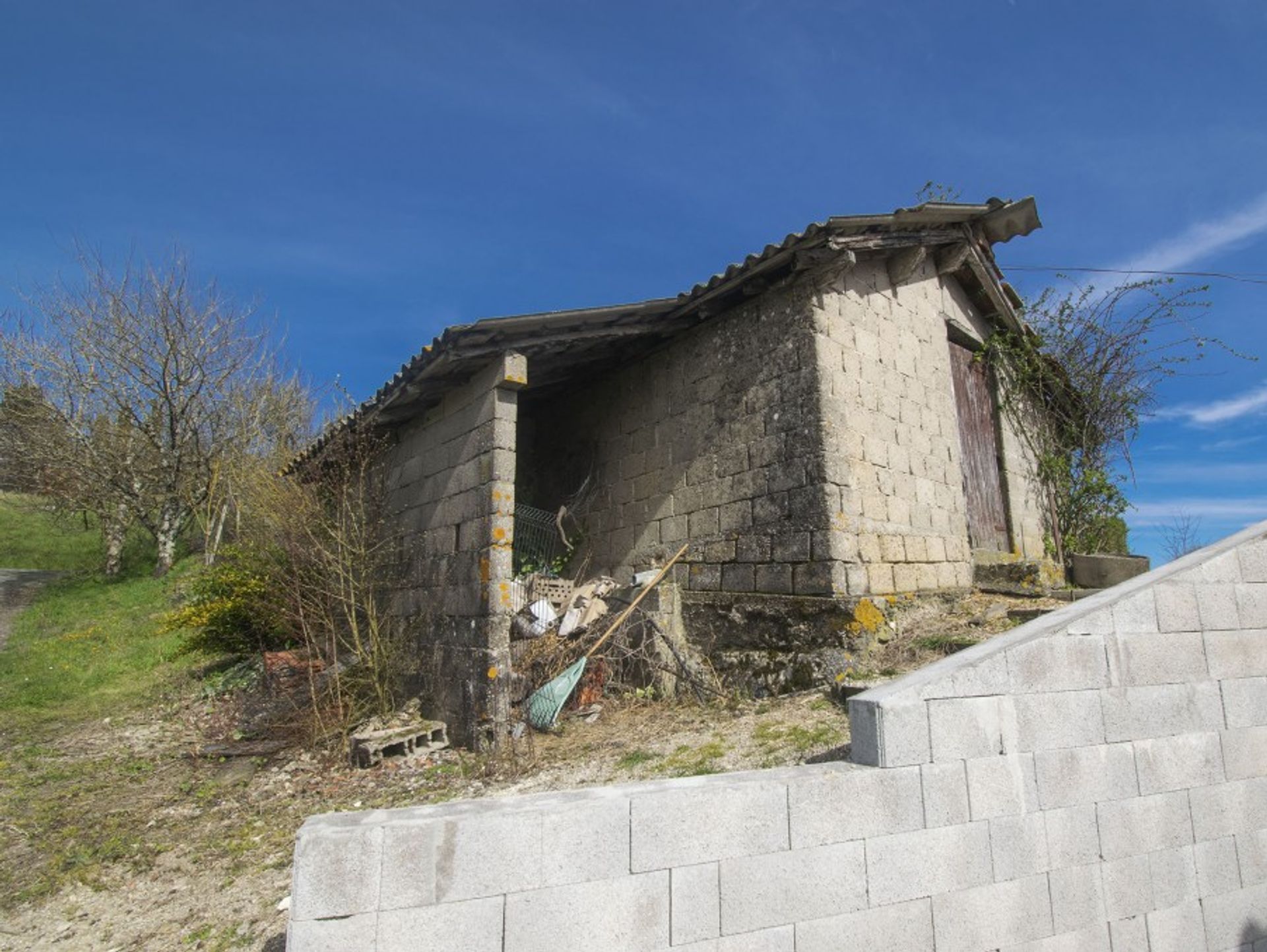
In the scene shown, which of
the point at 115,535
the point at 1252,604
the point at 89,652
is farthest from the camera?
the point at 115,535

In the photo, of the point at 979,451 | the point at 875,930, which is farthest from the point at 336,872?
the point at 979,451

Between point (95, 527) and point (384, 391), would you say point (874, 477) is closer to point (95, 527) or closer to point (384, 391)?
point (384, 391)

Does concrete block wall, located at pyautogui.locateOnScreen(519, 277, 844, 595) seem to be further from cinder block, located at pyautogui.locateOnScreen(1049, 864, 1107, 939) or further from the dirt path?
the dirt path

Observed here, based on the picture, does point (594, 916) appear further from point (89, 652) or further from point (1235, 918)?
point (89, 652)

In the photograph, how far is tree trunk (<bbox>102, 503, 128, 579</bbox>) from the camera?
15.9 meters

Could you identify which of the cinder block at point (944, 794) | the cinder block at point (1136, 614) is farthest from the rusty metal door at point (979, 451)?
the cinder block at point (944, 794)

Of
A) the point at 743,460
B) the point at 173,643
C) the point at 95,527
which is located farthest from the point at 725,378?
the point at 95,527

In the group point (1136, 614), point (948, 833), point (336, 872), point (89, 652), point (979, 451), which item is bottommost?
point (948, 833)

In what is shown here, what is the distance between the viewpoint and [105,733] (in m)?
6.86

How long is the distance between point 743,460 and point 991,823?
3.80m

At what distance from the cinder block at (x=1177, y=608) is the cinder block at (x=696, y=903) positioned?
2638 mm

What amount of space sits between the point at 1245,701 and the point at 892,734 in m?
2.34

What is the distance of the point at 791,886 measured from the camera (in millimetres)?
2541

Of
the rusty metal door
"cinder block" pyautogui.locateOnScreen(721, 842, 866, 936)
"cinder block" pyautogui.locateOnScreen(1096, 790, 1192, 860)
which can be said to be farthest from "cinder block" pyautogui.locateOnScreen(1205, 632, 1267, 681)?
the rusty metal door
